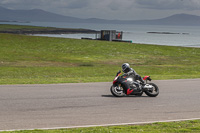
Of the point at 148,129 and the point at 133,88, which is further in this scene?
the point at 133,88

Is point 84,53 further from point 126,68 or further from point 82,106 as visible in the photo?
point 82,106

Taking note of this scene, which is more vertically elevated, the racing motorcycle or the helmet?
the helmet

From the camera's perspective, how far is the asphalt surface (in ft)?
36.2

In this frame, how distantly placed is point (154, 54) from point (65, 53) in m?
14.0

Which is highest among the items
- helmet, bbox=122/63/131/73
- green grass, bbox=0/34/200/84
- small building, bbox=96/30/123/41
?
small building, bbox=96/30/123/41

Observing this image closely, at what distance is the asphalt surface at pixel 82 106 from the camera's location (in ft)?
36.2

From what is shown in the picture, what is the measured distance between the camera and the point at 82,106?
1356cm

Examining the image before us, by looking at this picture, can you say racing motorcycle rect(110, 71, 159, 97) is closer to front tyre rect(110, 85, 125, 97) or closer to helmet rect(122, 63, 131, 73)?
front tyre rect(110, 85, 125, 97)

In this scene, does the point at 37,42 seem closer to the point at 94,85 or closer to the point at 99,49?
the point at 99,49

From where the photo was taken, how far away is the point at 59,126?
33.6 ft

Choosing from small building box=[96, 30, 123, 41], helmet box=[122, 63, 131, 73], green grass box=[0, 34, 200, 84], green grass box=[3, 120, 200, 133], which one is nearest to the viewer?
green grass box=[3, 120, 200, 133]

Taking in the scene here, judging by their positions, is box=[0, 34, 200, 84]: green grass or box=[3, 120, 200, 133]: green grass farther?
box=[0, 34, 200, 84]: green grass

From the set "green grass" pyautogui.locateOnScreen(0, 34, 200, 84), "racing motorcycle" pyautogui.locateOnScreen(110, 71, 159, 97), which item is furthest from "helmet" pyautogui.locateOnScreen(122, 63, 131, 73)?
"green grass" pyautogui.locateOnScreen(0, 34, 200, 84)

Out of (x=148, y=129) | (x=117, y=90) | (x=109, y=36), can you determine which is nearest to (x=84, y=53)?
(x=109, y=36)
